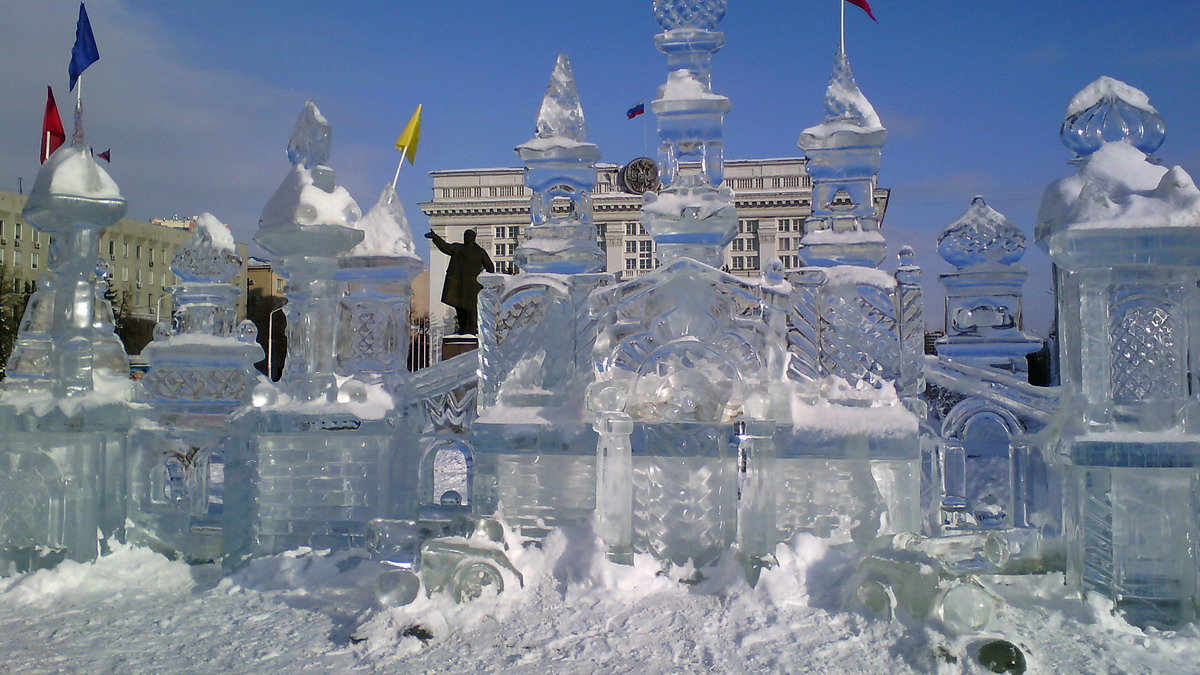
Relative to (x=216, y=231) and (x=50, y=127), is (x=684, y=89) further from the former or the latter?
(x=50, y=127)

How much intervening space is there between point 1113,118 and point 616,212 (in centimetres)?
2680

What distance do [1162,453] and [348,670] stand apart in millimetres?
2821

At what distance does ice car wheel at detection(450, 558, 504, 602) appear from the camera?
10.7 ft

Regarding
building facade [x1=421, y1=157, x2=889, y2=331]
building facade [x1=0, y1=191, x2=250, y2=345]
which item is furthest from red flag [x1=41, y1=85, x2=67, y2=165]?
building facade [x1=0, y1=191, x2=250, y2=345]

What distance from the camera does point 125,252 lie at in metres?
44.6

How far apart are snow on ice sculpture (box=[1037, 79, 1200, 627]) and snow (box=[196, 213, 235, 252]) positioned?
4350 millimetres

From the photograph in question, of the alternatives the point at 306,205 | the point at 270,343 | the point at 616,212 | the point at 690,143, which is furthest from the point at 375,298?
the point at 616,212

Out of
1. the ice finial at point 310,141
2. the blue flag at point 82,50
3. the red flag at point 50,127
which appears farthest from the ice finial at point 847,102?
the red flag at point 50,127

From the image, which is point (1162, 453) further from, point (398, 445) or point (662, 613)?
point (398, 445)

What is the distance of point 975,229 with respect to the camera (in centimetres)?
481

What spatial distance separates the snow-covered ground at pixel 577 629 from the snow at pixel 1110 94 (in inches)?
71.7

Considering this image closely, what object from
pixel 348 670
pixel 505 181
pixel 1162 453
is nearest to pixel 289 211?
pixel 348 670

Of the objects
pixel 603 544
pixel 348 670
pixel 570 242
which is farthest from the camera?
pixel 570 242

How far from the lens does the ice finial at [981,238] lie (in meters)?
4.79
